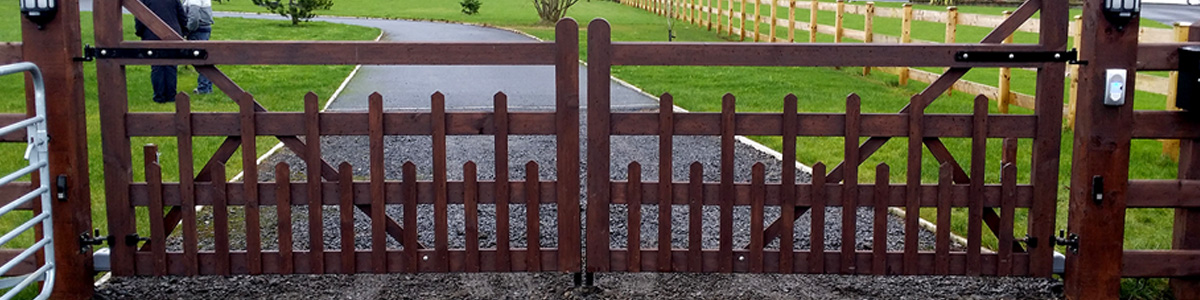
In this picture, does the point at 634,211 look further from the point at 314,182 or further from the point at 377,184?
the point at 314,182

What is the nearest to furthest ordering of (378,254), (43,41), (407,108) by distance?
(43,41) < (378,254) < (407,108)

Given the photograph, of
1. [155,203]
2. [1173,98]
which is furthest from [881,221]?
[1173,98]

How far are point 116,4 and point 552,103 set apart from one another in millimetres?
10174

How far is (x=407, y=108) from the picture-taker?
47.7 ft

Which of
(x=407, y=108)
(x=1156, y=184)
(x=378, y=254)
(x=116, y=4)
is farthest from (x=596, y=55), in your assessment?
(x=407, y=108)

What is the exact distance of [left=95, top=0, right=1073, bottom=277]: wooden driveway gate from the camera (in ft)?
17.9

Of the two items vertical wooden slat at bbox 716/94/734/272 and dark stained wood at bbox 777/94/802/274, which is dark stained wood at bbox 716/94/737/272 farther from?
dark stained wood at bbox 777/94/802/274

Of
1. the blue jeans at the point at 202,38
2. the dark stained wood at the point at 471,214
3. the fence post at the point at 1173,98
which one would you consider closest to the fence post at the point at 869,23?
the fence post at the point at 1173,98

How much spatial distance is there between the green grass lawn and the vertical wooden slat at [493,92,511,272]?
9.07 ft

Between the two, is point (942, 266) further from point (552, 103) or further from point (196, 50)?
point (552, 103)

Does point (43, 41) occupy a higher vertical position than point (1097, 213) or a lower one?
higher

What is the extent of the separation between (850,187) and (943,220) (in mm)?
463

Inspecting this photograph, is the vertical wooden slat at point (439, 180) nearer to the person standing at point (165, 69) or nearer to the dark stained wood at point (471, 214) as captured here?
the dark stained wood at point (471, 214)

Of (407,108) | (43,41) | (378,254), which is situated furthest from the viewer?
(407,108)
